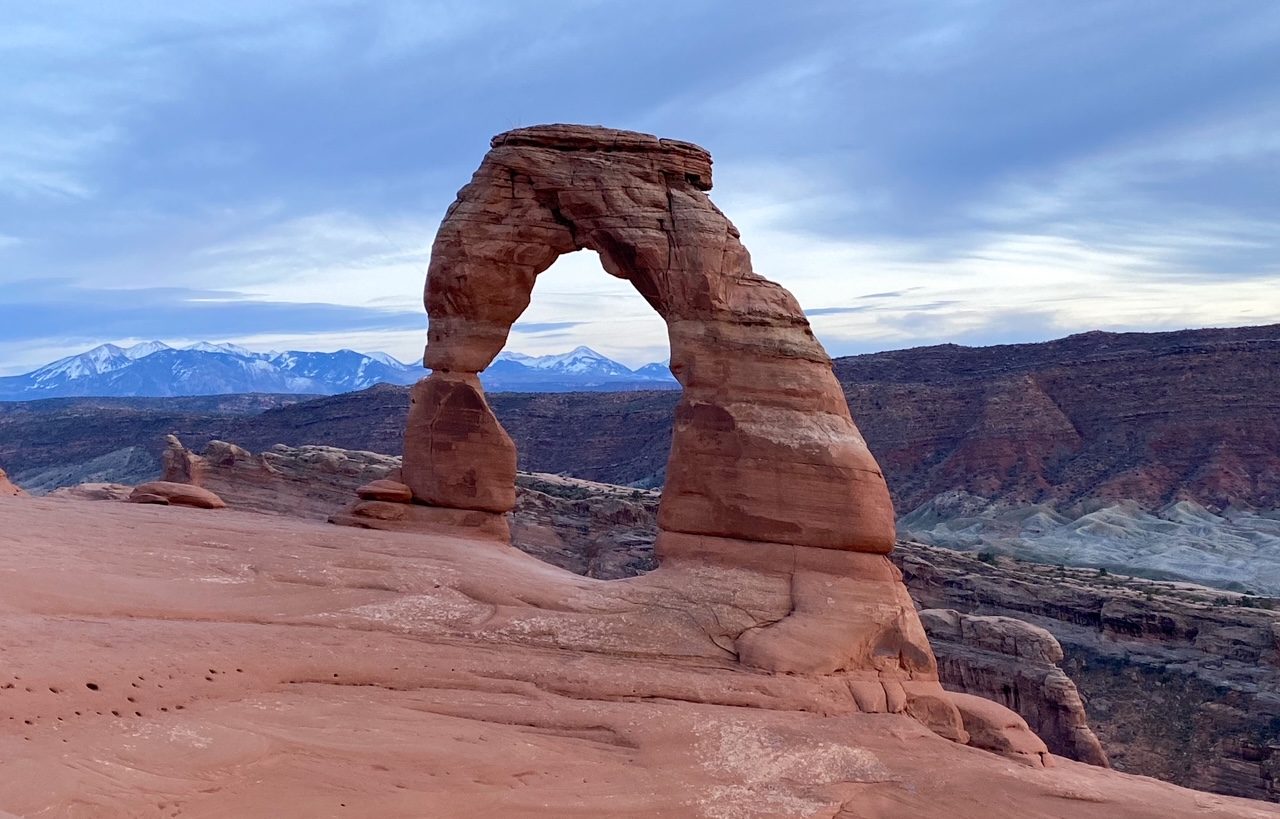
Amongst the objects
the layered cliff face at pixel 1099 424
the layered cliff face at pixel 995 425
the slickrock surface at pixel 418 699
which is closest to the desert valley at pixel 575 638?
the slickrock surface at pixel 418 699

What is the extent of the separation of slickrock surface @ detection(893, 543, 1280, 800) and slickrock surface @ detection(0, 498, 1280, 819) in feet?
46.6

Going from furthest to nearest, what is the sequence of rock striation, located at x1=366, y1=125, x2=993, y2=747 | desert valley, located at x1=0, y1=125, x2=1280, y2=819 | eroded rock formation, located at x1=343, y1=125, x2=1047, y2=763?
rock striation, located at x1=366, y1=125, x2=993, y2=747 → eroded rock formation, located at x1=343, y1=125, x2=1047, y2=763 → desert valley, located at x1=0, y1=125, x2=1280, y2=819

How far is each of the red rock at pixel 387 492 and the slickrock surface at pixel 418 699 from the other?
9.54ft

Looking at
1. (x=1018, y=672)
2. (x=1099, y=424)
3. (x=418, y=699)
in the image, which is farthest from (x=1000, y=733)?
(x=1099, y=424)

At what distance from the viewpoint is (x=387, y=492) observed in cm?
1930

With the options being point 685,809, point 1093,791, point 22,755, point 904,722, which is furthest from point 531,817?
point 1093,791

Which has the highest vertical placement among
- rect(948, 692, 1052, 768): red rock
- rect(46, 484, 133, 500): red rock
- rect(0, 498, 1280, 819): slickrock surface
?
rect(46, 484, 133, 500): red rock

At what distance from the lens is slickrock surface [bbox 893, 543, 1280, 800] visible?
86.5 ft

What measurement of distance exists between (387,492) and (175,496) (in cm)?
412

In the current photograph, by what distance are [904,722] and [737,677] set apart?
213 cm

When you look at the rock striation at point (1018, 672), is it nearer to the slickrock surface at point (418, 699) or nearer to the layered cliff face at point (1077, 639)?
the layered cliff face at point (1077, 639)

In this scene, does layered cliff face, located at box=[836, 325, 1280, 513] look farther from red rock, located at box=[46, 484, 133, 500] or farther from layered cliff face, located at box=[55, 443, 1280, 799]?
red rock, located at box=[46, 484, 133, 500]

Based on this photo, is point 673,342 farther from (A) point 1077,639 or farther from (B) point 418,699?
(A) point 1077,639

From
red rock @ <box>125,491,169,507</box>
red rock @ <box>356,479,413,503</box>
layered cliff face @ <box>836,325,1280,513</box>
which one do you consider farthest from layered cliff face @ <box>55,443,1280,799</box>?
layered cliff face @ <box>836,325,1280,513</box>
